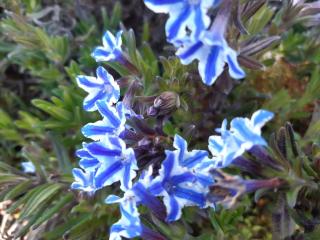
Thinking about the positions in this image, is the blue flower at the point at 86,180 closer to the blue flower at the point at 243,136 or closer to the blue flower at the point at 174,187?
the blue flower at the point at 174,187

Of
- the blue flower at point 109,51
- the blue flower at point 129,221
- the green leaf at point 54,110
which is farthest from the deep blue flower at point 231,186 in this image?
the green leaf at point 54,110

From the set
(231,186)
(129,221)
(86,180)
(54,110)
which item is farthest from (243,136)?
(54,110)

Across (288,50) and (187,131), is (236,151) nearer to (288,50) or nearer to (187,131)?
(187,131)

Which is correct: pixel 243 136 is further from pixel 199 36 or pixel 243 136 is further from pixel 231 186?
pixel 199 36

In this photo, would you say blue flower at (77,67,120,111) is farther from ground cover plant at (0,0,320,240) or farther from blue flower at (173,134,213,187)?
blue flower at (173,134,213,187)

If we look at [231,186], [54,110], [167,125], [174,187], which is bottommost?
[54,110]
